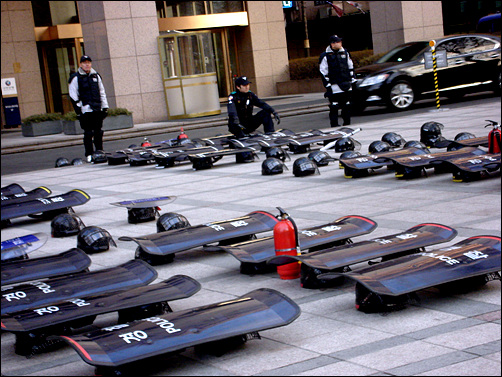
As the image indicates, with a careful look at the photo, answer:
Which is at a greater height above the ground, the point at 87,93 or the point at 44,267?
the point at 87,93

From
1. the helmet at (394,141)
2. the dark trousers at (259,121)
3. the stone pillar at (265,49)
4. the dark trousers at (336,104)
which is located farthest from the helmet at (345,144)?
the stone pillar at (265,49)

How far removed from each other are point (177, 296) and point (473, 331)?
1.74m

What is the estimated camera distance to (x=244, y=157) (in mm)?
12609

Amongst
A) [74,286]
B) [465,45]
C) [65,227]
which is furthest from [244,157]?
[465,45]

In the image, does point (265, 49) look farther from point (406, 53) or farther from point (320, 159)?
point (320, 159)

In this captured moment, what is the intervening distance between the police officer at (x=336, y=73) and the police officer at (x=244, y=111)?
2188 mm

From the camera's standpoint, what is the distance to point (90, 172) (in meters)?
13.9

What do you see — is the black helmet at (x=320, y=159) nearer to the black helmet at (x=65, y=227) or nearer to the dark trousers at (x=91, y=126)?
the black helmet at (x=65, y=227)

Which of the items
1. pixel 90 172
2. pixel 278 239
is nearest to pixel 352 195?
pixel 278 239

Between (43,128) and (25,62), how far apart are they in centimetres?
816

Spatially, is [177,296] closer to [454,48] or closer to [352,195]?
[352,195]

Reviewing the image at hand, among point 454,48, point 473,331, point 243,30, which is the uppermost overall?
point 243,30

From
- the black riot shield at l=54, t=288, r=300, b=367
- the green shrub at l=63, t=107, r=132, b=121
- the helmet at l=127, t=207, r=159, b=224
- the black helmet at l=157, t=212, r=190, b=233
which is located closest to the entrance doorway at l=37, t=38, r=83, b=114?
the green shrub at l=63, t=107, r=132, b=121

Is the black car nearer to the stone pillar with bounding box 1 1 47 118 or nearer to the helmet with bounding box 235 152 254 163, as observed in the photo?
the helmet with bounding box 235 152 254 163
